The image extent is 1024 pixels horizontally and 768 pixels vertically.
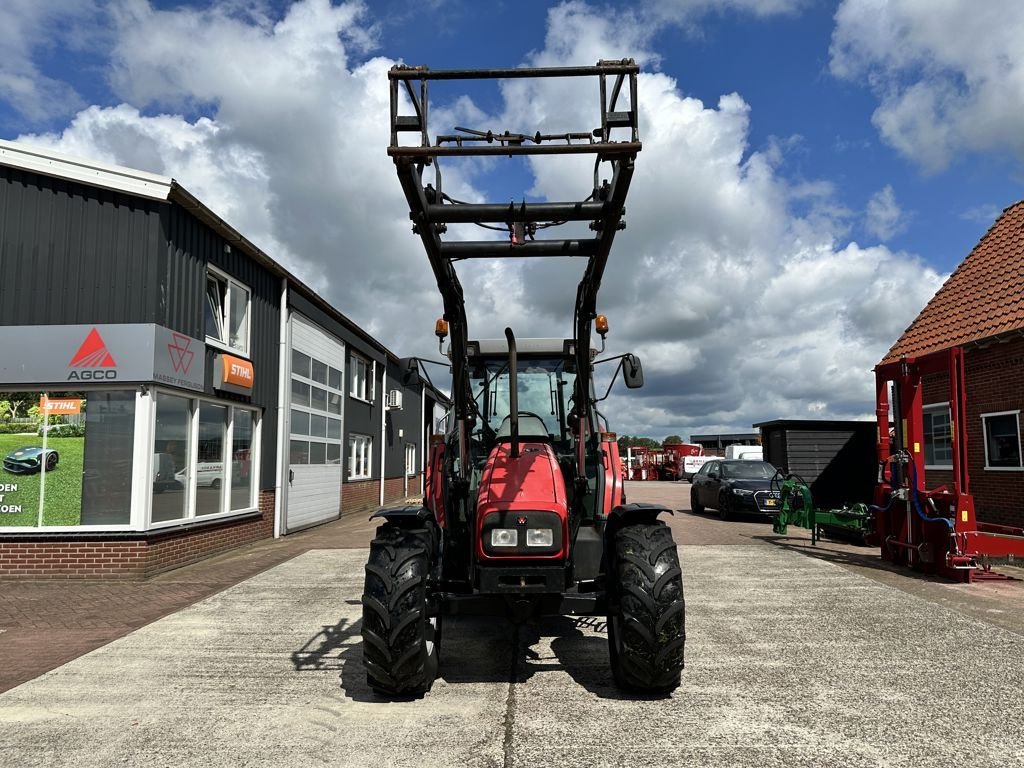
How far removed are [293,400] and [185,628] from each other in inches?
321

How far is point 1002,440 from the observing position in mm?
11883

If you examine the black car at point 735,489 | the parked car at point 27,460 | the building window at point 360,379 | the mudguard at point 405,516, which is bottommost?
the black car at point 735,489

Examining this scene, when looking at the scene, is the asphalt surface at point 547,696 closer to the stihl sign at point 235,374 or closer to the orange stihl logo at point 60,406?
the orange stihl logo at point 60,406

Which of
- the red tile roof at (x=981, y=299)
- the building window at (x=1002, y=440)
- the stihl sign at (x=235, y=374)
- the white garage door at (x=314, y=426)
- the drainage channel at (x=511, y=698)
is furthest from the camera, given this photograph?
the white garage door at (x=314, y=426)

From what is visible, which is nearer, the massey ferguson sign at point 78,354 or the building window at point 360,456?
Result: the massey ferguson sign at point 78,354

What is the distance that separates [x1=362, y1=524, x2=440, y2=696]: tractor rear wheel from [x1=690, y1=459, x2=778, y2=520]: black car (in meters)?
13.0

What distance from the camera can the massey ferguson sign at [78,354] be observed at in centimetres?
900

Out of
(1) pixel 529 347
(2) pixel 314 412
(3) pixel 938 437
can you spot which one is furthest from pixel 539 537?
(3) pixel 938 437

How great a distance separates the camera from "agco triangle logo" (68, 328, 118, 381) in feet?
29.5

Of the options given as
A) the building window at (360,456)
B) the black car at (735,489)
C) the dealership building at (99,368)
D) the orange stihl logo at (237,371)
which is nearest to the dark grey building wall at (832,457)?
the black car at (735,489)

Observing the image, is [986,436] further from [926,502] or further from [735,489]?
[735,489]

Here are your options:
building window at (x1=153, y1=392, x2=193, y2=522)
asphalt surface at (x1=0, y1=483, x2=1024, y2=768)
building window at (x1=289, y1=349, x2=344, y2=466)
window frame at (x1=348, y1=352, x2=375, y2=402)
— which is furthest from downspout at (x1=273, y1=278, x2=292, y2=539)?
asphalt surface at (x1=0, y1=483, x2=1024, y2=768)

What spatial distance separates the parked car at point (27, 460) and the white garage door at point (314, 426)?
4.89 metres

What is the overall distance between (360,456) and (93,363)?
38.9ft
